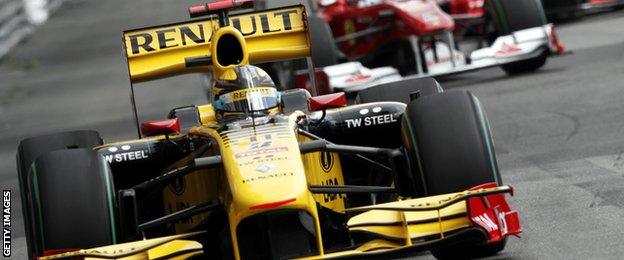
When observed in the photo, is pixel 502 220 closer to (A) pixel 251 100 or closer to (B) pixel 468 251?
(B) pixel 468 251

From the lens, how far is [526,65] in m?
19.6

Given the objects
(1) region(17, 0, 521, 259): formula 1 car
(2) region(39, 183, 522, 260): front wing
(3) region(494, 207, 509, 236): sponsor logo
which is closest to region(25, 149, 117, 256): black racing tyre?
(1) region(17, 0, 521, 259): formula 1 car

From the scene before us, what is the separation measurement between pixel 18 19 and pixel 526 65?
19.4 m

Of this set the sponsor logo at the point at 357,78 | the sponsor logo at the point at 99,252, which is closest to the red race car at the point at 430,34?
the sponsor logo at the point at 357,78

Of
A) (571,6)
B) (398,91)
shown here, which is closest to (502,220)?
(398,91)

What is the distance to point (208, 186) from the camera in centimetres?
986

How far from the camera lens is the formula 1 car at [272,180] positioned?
8398 millimetres

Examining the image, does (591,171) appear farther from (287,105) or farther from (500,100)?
(500,100)

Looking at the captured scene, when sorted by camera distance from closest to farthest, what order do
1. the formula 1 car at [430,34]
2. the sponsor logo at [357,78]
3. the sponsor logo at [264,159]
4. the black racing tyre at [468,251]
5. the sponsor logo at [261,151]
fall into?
the sponsor logo at [264,159]
the sponsor logo at [261,151]
the black racing tyre at [468,251]
the formula 1 car at [430,34]
the sponsor logo at [357,78]

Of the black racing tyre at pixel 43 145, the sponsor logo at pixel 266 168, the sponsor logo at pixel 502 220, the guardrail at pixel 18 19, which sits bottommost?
the sponsor logo at pixel 502 220

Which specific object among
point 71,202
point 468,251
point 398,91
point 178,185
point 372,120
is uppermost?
point 398,91

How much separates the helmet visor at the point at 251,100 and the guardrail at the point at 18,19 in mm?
23781

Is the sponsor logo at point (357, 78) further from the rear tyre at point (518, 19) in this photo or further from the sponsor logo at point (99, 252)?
the sponsor logo at point (99, 252)

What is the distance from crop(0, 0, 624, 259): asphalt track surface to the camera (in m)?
10.1
